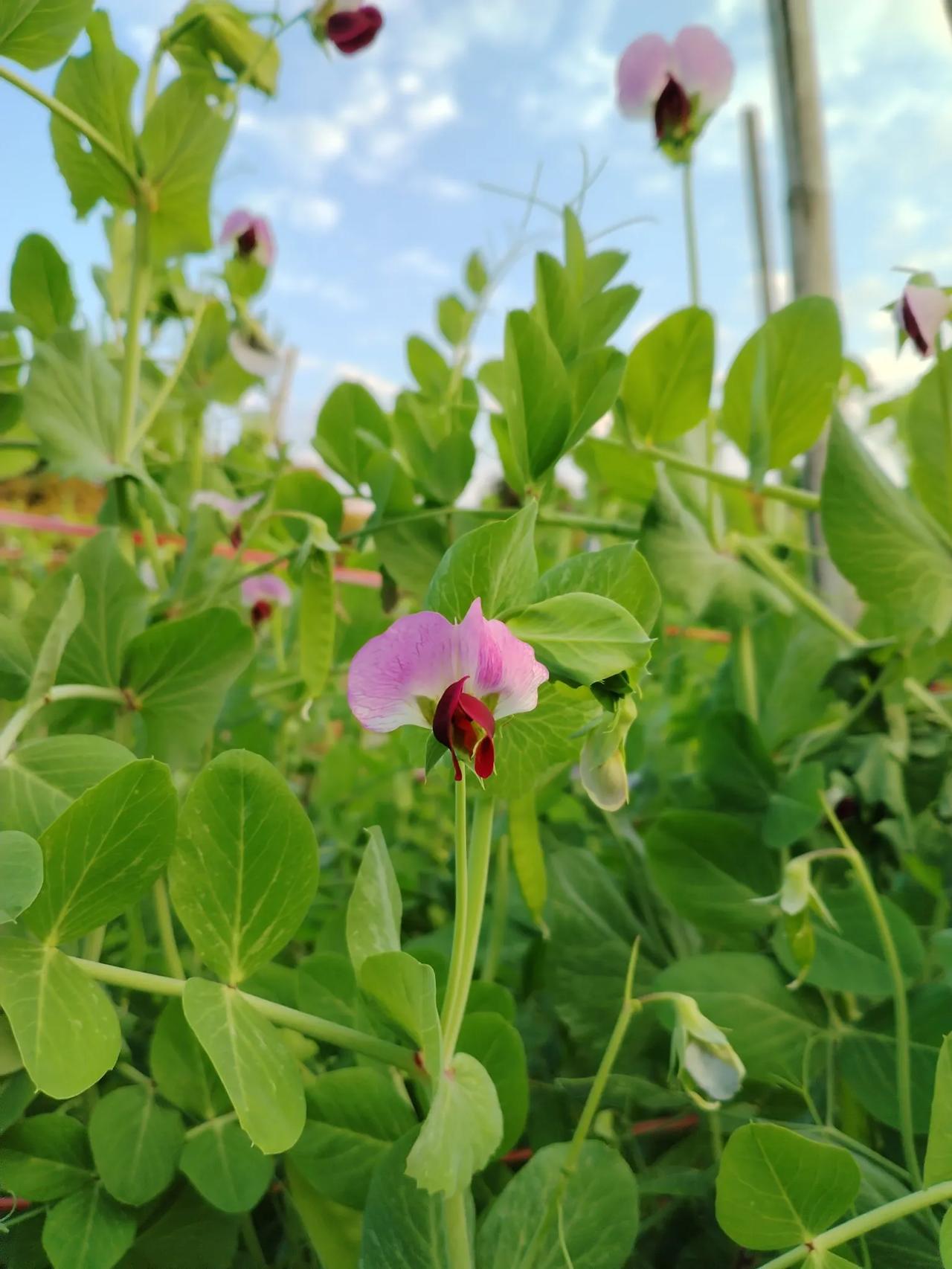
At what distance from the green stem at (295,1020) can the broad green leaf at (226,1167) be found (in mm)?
49

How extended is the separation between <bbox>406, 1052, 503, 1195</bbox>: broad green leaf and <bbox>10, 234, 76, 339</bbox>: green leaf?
0.37 m

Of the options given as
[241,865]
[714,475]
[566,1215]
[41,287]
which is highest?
[41,287]

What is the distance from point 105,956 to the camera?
16.1 inches

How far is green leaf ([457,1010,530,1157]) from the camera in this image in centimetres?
27

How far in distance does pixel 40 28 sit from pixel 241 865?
0.30 m

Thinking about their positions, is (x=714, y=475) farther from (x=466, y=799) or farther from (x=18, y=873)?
(x=18, y=873)

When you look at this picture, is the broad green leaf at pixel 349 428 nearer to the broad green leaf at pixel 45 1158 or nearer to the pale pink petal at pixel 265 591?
the pale pink petal at pixel 265 591

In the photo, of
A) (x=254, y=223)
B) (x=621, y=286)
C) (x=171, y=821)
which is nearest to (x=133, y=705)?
(x=171, y=821)

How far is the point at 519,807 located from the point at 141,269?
0.28 metres

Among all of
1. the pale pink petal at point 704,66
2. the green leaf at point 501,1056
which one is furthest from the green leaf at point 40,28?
the green leaf at point 501,1056

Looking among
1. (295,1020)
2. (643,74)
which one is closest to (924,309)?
(643,74)

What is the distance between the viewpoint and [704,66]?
425mm

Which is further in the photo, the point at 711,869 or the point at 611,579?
the point at 711,869

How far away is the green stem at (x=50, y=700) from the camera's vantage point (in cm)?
26
